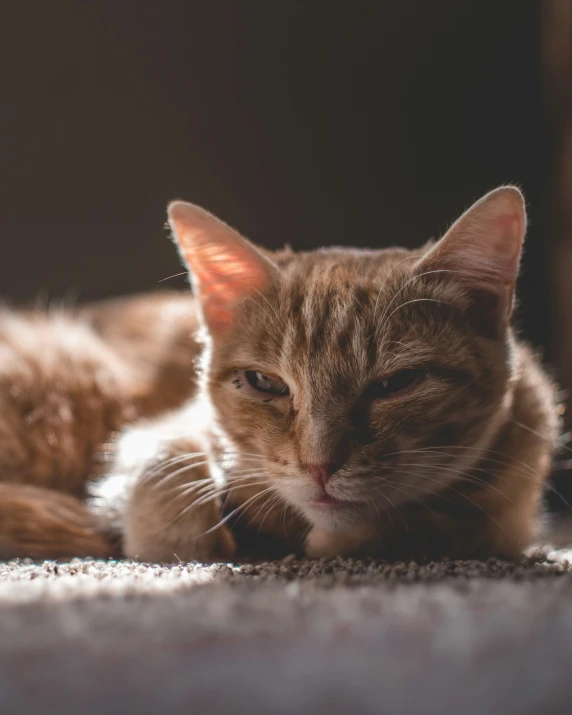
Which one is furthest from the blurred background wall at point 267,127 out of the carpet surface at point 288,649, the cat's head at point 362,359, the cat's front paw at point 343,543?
the carpet surface at point 288,649

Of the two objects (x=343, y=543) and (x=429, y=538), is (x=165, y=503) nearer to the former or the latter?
(x=343, y=543)

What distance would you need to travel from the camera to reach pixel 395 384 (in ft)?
3.96

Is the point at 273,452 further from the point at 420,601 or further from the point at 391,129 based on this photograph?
the point at 391,129

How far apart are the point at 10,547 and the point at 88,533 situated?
0.17 meters

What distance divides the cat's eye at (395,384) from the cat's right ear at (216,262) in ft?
1.11

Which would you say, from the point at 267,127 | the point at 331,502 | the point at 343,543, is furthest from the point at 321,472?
the point at 267,127

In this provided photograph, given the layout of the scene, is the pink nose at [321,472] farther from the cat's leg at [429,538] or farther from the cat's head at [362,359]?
the cat's leg at [429,538]

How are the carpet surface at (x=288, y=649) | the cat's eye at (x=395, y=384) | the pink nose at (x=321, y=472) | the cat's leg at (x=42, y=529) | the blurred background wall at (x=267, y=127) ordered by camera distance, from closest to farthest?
the carpet surface at (x=288, y=649)
the pink nose at (x=321, y=472)
the cat's eye at (x=395, y=384)
the cat's leg at (x=42, y=529)
the blurred background wall at (x=267, y=127)

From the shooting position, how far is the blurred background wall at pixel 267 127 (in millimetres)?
2473

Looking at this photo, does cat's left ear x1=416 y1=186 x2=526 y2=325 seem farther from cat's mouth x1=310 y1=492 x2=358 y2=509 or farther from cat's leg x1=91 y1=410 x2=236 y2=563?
cat's leg x1=91 y1=410 x2=236 y2=563

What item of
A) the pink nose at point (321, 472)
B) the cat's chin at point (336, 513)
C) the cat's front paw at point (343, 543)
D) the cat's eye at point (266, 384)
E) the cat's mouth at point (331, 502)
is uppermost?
the cat's eye at point (266, 384)

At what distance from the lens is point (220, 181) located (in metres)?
2.59

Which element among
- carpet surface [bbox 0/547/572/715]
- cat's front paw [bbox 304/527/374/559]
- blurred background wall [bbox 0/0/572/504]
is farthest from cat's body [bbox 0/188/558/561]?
blurred background wall [bbox 0/0/572/504]

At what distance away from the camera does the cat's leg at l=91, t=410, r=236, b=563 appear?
1.27 meters
